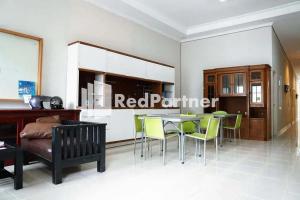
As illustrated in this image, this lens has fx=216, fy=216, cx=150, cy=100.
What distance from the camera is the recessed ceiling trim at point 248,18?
5738 mm

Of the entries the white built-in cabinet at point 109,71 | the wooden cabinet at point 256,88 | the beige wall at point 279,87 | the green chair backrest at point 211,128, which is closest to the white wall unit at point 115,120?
the white built-in cabinet at point 109,71

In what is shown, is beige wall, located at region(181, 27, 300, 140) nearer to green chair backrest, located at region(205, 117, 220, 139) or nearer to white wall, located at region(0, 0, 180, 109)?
white wall, located at region(0, 0, 180, 109)

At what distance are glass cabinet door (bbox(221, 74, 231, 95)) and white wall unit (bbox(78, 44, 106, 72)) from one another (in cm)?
388

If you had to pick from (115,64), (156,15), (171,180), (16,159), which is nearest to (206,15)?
(156,15)

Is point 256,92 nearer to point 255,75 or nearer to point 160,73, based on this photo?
point 255,75

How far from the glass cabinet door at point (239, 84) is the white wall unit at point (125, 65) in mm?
2845

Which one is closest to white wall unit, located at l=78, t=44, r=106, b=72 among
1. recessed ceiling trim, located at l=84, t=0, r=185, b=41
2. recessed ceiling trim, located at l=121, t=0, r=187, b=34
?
recessed ceiling trim, located at l=84, t=0, r=185, b=41

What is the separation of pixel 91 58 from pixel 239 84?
175 inches

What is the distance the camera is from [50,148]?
110 inches

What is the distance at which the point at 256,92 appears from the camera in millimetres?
6344

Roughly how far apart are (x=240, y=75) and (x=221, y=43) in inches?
61.3

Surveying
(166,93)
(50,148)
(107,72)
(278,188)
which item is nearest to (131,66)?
(107,72)

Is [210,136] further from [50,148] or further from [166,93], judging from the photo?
[166,93]

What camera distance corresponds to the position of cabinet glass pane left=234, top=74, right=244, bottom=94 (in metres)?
6.52
